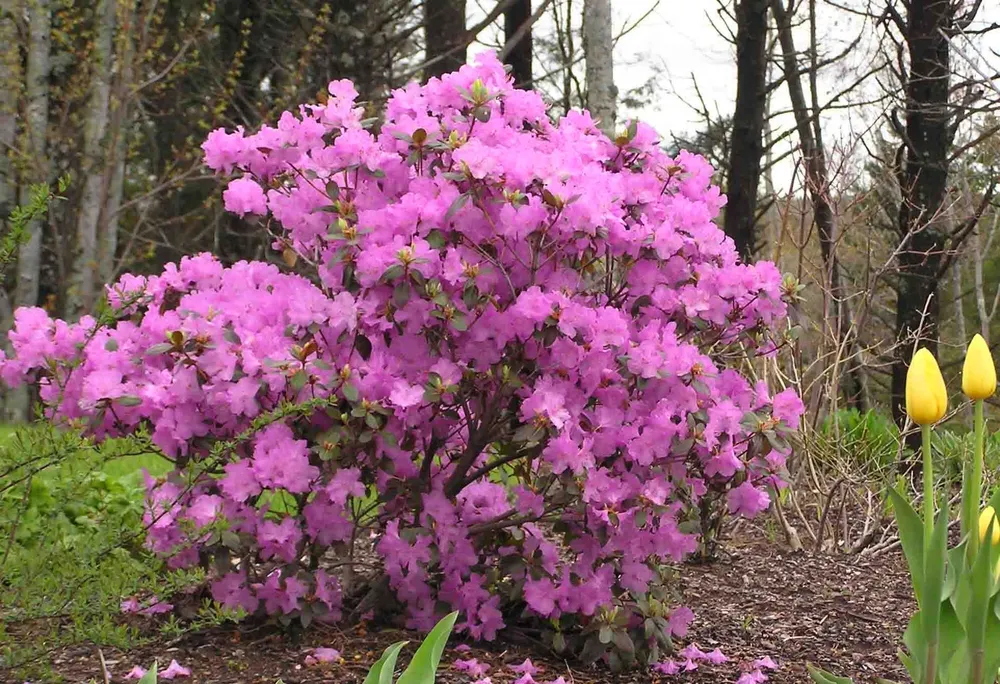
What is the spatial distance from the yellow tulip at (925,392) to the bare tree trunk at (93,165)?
6.92 m

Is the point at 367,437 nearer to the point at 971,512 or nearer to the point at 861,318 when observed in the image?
the point at 971,512

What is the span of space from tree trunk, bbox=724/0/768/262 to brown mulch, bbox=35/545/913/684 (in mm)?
4203

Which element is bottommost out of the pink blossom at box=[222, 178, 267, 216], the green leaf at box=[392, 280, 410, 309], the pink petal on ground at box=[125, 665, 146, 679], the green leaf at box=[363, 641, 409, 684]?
the pink petal on ground at box=[125, 665, 146, 679]

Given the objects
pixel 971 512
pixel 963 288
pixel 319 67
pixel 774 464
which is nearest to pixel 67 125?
pixel 319 67

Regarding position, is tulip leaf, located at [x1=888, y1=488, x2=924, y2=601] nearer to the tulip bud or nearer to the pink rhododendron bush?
the tulip bud

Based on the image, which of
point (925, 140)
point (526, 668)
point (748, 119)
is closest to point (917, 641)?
point (526, 668)

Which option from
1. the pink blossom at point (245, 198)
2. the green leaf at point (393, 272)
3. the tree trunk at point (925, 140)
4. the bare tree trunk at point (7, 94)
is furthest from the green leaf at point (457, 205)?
the tree trunk at point (925, 140)

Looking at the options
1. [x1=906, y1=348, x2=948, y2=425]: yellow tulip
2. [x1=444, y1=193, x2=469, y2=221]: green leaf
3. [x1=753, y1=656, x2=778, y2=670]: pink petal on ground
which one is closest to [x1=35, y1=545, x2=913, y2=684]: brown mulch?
[x1=753, y1=656, x2=778, y2=670]: pink petal on ground

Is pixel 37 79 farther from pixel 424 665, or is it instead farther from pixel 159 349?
pixel 424 665

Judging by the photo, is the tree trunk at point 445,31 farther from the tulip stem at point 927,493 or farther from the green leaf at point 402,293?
the tulip stem at point 927,493

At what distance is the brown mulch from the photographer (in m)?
2.65

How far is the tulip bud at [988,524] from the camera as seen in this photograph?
1675 mm

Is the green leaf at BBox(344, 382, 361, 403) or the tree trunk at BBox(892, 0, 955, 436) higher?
the tree trunk at BBox(892, 0, 955, 436)

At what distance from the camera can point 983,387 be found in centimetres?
166
